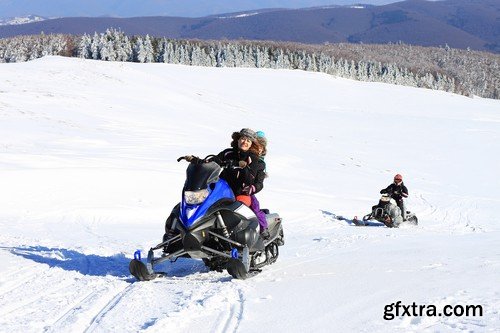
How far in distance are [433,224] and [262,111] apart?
3111cm

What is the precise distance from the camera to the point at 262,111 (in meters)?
46.5

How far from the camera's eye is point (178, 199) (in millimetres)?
14391

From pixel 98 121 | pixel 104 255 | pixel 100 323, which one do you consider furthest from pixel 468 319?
pixel 98 121

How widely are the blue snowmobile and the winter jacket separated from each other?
0.19 metres

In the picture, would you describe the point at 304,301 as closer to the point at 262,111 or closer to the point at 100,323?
the point at 100,323

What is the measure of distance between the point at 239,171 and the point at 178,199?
23.9 feet

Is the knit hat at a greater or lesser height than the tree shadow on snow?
greater

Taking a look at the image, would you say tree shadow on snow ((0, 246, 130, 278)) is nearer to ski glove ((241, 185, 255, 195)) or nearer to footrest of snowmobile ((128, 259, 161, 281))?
footrest of snowmobile ((128, 259, 161, 281))

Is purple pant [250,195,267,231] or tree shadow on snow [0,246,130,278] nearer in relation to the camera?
tree shadow on snow [0,246,130,278]

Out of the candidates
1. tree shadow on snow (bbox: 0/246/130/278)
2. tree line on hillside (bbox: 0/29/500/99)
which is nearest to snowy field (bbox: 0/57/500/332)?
tree shadow on snow (bbox: 0/246/130/278)

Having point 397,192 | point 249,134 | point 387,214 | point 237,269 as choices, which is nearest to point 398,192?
point 397,192

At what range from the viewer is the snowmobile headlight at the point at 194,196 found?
654cm

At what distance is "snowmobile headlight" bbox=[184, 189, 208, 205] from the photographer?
257 inches

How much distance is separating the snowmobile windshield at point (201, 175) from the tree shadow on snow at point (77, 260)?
1469mm
